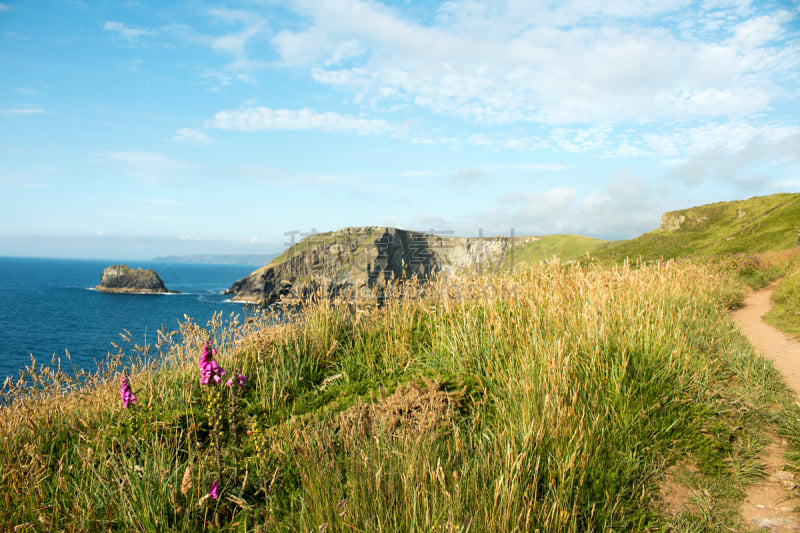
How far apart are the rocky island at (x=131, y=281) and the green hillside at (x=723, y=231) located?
108608 mm

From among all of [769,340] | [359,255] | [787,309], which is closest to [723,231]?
[787,309]

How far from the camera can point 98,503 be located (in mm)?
3053

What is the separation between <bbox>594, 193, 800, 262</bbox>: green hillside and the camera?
21078 millimetres

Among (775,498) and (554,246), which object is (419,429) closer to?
(775,498)

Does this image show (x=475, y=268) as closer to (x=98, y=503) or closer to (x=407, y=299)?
(x=407, y=299)

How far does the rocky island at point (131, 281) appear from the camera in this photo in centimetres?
10175

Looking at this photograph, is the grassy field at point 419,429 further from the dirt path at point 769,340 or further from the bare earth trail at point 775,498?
the dirt path at point 769,340

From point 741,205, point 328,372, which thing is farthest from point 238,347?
point 741,205

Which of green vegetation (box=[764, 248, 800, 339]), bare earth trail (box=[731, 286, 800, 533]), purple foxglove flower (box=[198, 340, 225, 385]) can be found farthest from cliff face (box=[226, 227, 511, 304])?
purple foxglove flower (box=[198, 340, 225, 385])

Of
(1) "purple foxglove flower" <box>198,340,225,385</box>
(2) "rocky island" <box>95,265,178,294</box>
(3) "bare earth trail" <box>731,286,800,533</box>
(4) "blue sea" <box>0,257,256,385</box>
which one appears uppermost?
(1) "purple foxglove flower" <box>198,340,225,385</box>

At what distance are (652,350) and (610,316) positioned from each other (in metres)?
0.69

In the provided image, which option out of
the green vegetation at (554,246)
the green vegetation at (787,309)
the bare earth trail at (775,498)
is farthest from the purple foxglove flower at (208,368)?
the green vegetation at (554,246)

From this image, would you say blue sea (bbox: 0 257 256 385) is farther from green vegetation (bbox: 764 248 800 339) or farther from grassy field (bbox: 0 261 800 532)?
green vegetation (bbox: 764 248 800 339)

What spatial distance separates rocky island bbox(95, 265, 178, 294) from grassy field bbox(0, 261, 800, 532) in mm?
114078
